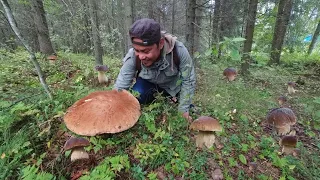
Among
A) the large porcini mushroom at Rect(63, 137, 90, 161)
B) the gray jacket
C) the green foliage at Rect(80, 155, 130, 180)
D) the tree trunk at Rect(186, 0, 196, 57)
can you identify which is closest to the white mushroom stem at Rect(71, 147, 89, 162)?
the large porcini mushroom at Rect(63, 137, 90, 161)

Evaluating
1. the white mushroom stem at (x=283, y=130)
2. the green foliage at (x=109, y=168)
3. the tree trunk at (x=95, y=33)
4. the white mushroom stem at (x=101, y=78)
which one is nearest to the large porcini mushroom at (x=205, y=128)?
the green foliage at (x=109, y=168)

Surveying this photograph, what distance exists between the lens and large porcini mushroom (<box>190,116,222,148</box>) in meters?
2.72

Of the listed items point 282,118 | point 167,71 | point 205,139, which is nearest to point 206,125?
point 205,139

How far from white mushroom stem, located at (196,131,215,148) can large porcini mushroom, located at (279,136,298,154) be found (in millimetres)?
1219

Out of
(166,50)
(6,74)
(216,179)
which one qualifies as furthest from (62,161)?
(6,74)

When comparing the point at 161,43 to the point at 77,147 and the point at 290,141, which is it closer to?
the point at 77,147

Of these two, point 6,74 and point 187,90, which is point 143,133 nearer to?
point 187,90

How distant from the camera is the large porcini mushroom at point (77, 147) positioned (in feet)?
7.57

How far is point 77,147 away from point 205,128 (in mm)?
1690

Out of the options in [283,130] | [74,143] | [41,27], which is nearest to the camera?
[74,143]

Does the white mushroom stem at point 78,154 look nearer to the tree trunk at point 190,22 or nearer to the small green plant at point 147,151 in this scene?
the small green plant at point 147,151

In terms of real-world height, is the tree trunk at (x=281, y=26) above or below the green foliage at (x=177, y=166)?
above

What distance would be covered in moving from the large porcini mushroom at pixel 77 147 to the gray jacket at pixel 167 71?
53.1 inches

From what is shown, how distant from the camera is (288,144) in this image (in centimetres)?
315
